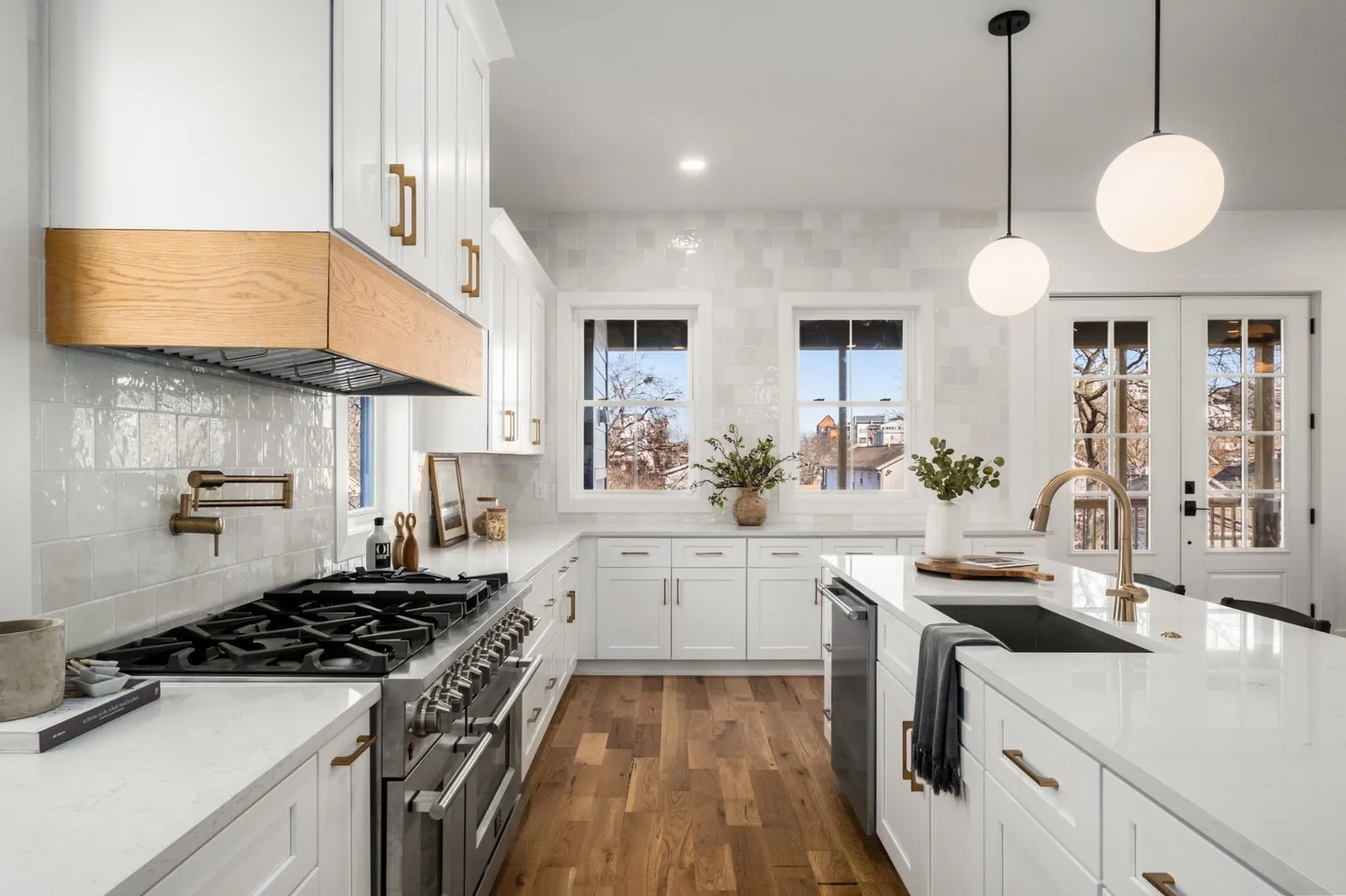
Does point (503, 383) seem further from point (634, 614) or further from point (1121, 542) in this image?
point (1121, 542)

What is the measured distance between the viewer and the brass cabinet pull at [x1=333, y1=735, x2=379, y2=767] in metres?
1.17

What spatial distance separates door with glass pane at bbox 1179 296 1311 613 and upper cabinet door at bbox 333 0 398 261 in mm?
4953

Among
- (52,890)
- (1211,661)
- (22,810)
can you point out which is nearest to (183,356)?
(22,810)

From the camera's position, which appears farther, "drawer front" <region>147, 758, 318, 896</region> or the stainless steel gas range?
the stainless steel gas range

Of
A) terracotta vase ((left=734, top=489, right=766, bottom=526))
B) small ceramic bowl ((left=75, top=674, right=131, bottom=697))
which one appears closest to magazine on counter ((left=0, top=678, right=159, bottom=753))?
small ceramic bowl ((left=75, top=674, right=131, bottom=697))

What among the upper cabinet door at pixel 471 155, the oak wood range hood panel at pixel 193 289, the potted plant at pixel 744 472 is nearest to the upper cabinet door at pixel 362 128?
the oak wood range hood panel at pixel 193 289

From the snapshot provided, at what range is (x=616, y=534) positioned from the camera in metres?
4.23

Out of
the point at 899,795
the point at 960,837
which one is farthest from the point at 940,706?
the point at 899,795

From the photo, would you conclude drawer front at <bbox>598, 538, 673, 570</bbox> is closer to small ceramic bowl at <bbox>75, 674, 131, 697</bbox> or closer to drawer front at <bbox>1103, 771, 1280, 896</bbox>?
small ceramic bowl at <bbox>75, 674, 131, 697</bbox>

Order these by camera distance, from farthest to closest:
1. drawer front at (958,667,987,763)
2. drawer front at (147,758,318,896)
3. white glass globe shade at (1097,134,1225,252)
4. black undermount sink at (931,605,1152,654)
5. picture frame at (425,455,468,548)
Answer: picture frame at (425,455,468,548) → black undermount sink at (931,605,1152,654) → white glass globe shade at (1097,134,1225,252) → drawer front at (958,667,987,763) → drawer front at (147,758,318,896)

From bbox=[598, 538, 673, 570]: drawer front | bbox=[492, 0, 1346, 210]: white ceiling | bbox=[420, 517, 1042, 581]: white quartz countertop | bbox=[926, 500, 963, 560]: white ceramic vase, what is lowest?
bbox=[598, 538, 673, 570]: drawer front

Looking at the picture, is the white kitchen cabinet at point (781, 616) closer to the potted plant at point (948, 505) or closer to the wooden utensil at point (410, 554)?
the potted plant at point (948, 505)

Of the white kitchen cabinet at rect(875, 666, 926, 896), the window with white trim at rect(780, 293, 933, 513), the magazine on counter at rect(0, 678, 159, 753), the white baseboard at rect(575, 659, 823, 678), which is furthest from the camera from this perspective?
the window with white trim at rect(780, 293, 933, 513)

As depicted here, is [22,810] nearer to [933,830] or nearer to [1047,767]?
Result: [1047,767]
